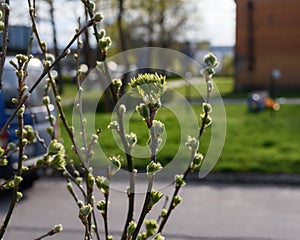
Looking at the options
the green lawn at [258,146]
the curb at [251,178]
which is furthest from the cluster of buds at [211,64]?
the curb at [251,178]

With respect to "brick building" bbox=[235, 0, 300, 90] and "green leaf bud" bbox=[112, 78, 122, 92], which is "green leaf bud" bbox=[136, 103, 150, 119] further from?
"brick building" bbox=[235, 0, 300, 90]

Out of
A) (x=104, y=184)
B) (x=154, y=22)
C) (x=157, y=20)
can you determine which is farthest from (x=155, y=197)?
(x=154, y=22)

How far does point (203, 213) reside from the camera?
5.55 meters

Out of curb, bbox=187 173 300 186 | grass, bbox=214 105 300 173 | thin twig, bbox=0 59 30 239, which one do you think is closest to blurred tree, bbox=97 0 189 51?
grass, bbox=214 105 300 173

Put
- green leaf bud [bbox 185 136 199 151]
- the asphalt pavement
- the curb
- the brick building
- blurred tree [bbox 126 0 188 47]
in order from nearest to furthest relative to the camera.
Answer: green leaf bud [bbox 185 136 199 151] < the asphalt pavement < the curb < blurred tree [bbox 126 0 188 47] < the brick building

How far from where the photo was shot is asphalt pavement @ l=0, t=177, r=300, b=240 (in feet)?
16.1

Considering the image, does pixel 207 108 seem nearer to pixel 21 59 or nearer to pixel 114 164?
pixel 114 164

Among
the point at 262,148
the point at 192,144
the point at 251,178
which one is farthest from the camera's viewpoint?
the point at 262,148

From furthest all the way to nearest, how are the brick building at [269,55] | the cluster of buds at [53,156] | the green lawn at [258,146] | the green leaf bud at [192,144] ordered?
1. the brick building at [269,55]
2. the green lawn at [258,146]
3. the green leaf bud at [192,144]
4. the cluster of buds at [53,156]

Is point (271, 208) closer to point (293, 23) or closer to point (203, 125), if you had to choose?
point (203, 125)

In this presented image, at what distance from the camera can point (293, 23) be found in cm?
2442

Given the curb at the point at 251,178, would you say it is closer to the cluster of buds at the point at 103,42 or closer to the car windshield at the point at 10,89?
the car windshield at the point at 10,89

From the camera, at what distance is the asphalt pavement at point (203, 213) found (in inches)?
193

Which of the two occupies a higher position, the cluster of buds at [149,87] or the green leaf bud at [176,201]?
the cluster of buds at [149,87]
